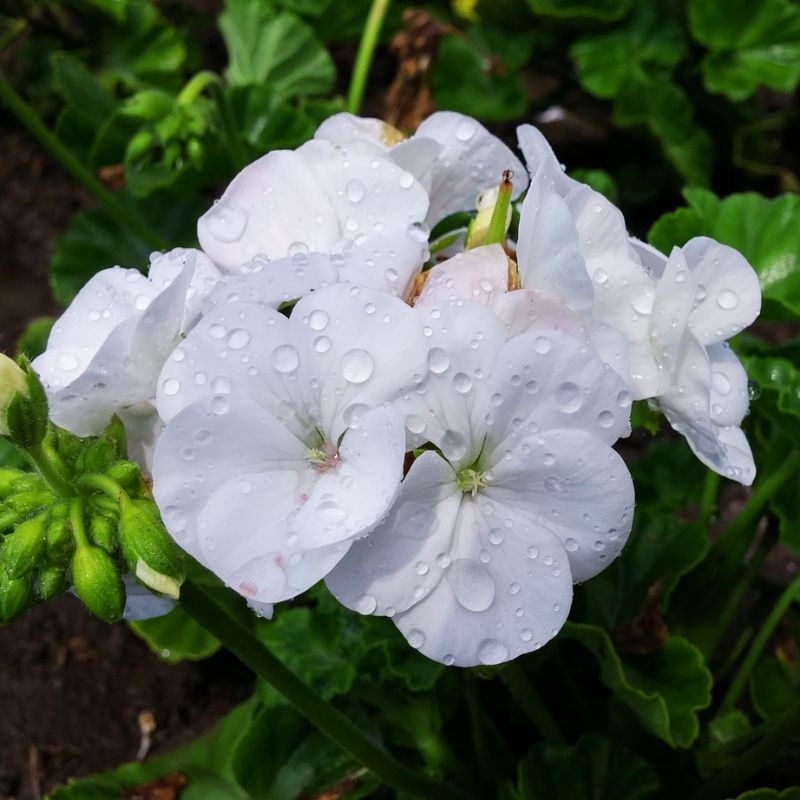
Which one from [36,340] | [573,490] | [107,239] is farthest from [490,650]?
[107,239]

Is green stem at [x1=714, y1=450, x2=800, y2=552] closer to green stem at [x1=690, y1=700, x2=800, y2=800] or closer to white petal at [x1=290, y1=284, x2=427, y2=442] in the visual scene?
green stem at [x1=690, y1=700, x2=800, y2=800]

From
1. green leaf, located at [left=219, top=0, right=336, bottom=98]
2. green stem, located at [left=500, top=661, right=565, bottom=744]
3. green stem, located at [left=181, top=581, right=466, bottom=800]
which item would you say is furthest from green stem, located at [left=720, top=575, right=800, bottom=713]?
green leaf, located at [left=219, top=0, right=336, bottom=98]

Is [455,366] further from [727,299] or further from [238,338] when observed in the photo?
[727,299]

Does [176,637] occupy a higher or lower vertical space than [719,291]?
lower

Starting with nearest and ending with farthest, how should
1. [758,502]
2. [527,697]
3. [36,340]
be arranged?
[527,697] < [758,502] < [36,340]

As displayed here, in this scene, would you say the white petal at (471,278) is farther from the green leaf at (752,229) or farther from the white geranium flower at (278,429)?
the green leaf at (752,229)

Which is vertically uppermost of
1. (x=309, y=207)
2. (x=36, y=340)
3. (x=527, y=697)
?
(x=309, y=207)
